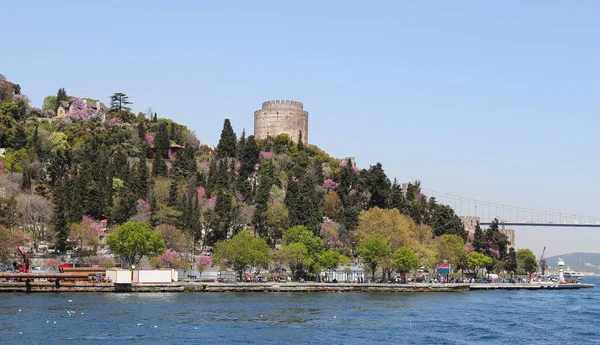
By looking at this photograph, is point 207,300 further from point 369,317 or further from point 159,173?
point 159,173

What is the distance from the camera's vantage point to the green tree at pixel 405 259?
9162cm

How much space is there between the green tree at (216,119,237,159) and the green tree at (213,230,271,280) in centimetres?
3301

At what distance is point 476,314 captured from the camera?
64.1m

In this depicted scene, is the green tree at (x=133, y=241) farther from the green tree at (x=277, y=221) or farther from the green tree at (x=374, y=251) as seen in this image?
the green tree at (x=374, y=251)

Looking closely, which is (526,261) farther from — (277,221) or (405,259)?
(277,221)

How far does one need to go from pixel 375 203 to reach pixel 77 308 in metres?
63.6

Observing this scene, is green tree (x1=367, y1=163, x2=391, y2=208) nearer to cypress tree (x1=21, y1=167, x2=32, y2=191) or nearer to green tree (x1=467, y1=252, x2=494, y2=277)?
green tree (x1=467, y1=252, x2=494, y2=277)

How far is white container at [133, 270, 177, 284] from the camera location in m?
78.7

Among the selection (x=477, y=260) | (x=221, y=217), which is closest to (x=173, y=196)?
(x=221, y=217)

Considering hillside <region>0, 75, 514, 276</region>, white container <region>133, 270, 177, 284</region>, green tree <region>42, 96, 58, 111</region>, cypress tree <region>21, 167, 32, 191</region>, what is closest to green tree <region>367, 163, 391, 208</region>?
hillside <region>0, 75, 514, 276</region>

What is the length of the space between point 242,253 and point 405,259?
1901 cm

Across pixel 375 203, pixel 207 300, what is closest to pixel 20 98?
pixel 375 203

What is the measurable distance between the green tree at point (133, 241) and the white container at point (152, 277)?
3.52 meters

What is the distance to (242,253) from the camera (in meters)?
83.6
